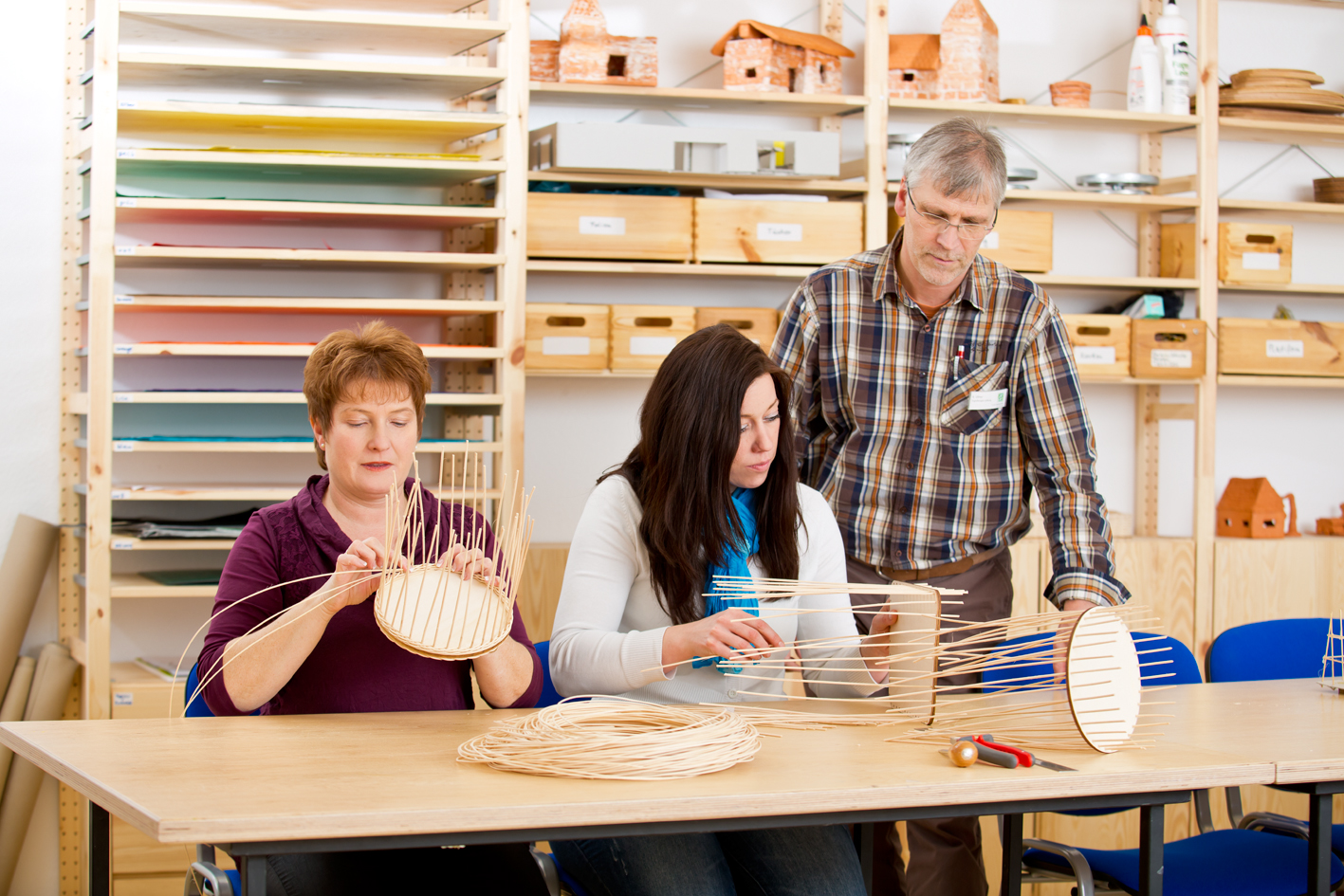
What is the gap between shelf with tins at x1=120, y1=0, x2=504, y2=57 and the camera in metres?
3.02

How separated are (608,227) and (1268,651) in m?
1.92

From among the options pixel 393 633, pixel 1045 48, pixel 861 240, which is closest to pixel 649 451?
pixel 393 633

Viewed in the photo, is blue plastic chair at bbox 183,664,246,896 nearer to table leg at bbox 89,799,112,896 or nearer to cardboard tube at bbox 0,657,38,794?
table leg at bbox 89,799,112,896

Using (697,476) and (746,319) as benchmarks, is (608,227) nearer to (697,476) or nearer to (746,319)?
(746,319)

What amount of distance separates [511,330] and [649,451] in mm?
1250

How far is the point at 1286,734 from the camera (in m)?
1.85

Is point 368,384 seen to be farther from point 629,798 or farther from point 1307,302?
point 1307,302

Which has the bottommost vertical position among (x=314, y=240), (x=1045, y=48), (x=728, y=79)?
(x=314, y=240)

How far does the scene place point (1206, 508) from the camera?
152 inches

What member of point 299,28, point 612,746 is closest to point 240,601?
point 612,746

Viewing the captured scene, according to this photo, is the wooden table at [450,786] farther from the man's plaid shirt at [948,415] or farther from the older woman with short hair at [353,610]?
the man's plaid shirt at [948,415]

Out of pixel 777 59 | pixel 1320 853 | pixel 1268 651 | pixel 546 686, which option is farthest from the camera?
pixel 777 59

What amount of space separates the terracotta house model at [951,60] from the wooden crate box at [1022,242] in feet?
1.31

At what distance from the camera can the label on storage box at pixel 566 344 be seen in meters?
3.36
